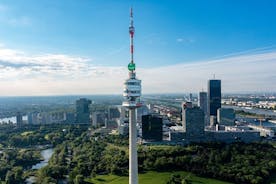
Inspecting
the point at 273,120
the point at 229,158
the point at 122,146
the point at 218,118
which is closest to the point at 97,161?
the point at 122,146

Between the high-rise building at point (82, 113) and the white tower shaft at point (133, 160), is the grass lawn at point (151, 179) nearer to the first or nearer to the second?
the white tower shaft at point (133, 160)

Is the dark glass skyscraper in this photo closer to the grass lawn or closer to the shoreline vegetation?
the shoreline vegetation

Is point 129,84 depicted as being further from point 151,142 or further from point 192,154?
point 151,142

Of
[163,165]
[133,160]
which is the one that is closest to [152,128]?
[163,165]

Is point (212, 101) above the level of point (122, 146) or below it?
above

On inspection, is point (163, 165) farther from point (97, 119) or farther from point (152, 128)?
point (97, 119)
